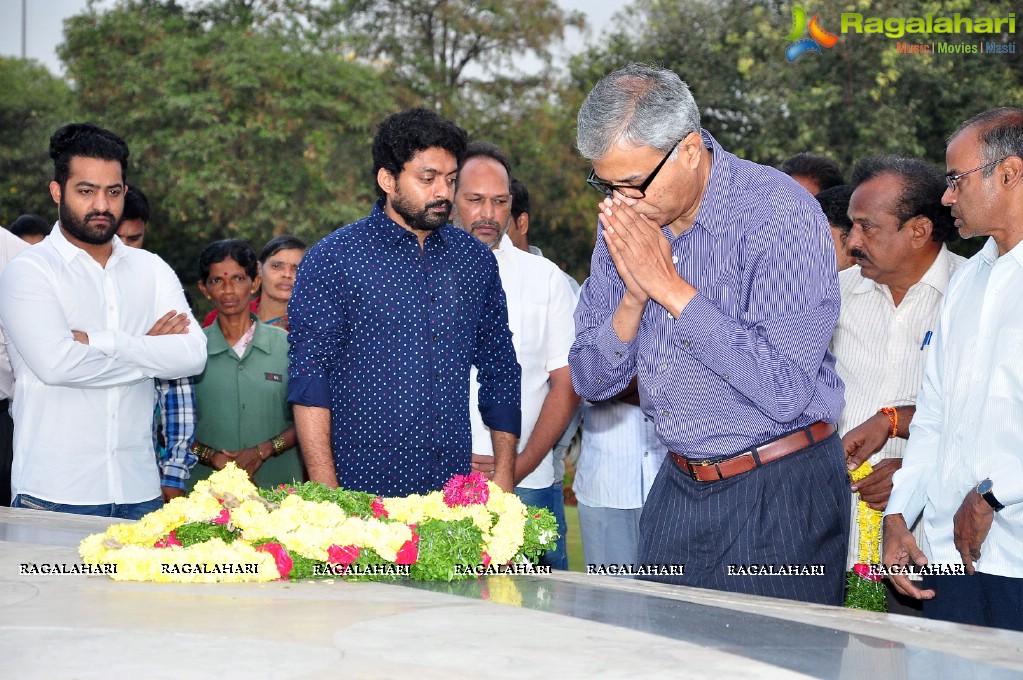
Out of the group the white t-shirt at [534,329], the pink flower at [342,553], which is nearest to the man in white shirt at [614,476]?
the white t-shirt at [534,329]

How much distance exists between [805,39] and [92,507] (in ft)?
49.9

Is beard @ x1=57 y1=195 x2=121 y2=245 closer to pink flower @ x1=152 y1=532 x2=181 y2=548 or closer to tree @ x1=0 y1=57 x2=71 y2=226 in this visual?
pink flower @ x1=152 y1=532 x2=181 y2=548

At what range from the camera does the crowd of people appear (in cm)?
339

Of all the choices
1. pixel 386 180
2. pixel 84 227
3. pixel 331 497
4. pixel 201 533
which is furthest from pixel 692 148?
pixel 84 227

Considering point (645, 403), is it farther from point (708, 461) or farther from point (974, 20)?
point (974, 20)

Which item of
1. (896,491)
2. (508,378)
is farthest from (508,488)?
(896,491)

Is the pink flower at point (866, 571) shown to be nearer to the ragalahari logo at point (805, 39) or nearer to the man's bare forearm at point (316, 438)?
the man's bare forearm at point (316, 438)

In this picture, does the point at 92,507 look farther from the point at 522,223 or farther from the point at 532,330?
the point at 522,223

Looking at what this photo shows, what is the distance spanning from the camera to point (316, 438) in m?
4.32

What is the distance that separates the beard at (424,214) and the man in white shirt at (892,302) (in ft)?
5.73

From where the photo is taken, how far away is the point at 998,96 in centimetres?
1738

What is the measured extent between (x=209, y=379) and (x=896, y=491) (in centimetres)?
370

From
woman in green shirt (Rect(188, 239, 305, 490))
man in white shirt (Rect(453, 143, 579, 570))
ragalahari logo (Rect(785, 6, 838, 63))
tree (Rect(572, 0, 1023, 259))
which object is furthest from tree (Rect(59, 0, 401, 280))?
man in white shirt (Rect(453, 143, 579, 570))

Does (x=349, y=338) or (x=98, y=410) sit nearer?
(x=349, y=338)
